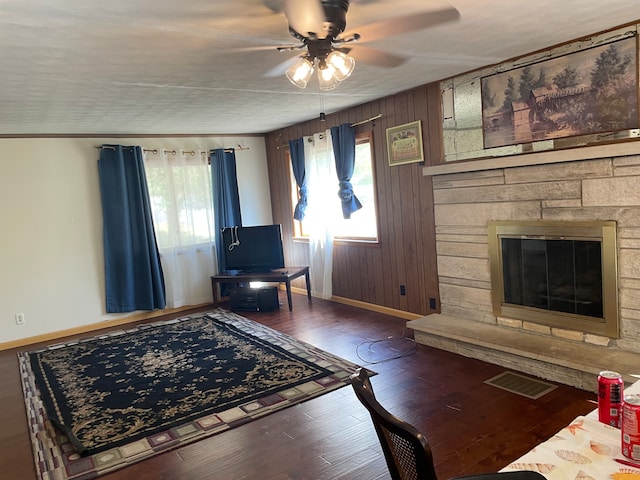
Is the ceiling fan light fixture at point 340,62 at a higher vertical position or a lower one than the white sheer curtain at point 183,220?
higher

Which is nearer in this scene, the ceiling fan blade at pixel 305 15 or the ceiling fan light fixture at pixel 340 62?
the ceiling fan blade at pixel 305 15

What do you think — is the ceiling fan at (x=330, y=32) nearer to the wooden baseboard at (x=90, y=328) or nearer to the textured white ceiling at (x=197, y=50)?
the textured white ceiling at (x=197, y=50)

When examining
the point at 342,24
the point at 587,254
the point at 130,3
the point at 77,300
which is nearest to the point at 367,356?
the point at 587,254

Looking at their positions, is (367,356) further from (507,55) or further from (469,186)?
(507,55)

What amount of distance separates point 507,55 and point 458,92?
23.4 inches

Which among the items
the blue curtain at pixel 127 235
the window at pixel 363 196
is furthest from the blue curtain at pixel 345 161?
the blue curtain at pixel 127 235

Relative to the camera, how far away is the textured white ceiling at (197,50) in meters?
2.23

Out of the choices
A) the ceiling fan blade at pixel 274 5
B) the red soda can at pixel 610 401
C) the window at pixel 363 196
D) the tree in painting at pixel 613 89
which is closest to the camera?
the red soda can at pixel 610 401

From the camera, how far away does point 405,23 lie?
8.57 ft

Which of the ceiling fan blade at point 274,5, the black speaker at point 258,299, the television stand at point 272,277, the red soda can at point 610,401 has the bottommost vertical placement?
the black speaker at point 258,299

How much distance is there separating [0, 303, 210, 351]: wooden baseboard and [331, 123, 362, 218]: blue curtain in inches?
98.3

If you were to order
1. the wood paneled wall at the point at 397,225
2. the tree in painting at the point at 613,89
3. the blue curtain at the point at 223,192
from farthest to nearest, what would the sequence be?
the blue curtain at the point at 223,192
the wood paneled wall at the point at 397,225
the tree in painting at the point at 613,89

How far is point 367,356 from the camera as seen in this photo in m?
3.91

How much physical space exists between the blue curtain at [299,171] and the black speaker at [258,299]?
112 cm
